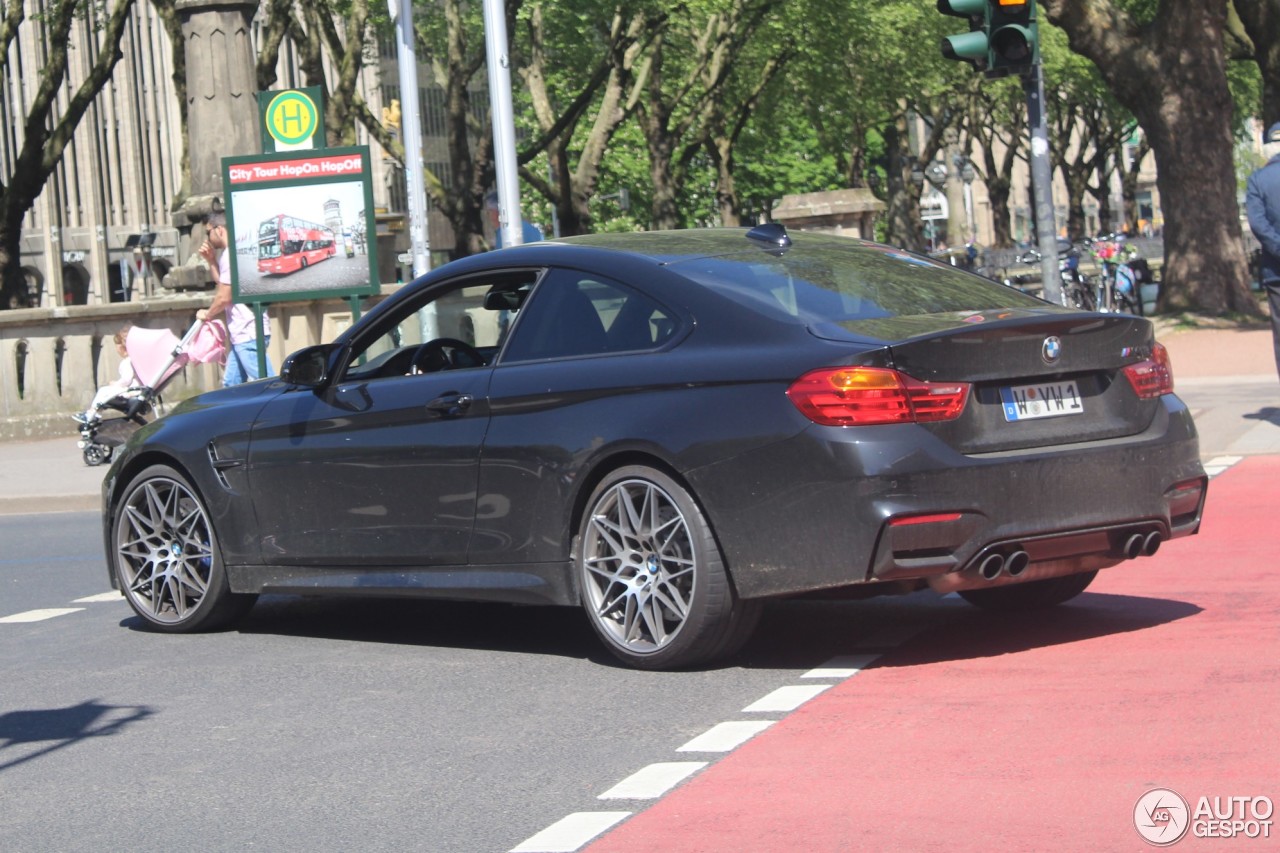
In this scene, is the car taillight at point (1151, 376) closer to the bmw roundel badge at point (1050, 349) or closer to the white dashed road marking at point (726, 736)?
the bmw roundel badge at point (1050, 349)

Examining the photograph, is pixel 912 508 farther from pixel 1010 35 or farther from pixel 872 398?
pixel 1010 35

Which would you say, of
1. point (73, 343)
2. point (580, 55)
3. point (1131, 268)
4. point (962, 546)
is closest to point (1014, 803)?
point (962, 546)

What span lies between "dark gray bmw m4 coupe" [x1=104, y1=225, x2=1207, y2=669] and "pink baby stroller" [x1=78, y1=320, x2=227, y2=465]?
1040 cm

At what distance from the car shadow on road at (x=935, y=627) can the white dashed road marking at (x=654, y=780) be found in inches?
60.1

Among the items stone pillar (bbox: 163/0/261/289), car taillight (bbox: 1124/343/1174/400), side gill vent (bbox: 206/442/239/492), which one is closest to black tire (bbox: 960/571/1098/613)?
car taillight (bbox: 1124/343/1174/400)

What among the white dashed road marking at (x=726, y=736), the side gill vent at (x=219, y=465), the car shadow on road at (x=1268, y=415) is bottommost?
the white dashed road marking at (x=726, y=736)

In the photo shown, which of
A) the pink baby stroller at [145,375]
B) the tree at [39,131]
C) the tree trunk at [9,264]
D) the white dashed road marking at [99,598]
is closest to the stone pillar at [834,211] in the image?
the tree at [39,131]

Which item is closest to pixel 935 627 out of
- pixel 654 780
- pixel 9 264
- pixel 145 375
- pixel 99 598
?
pixel 654 780

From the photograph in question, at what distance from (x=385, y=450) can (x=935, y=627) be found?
7.08 feet

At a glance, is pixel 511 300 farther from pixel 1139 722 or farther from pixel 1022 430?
pixel 1139 722

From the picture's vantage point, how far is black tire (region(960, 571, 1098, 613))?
793 centimetres

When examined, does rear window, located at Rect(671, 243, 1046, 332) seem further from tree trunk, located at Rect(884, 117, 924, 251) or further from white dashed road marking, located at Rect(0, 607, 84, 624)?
tree trunk, located at Rect(884, 117, 924, 251)

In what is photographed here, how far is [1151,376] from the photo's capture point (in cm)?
718

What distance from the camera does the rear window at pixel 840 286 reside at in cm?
696
